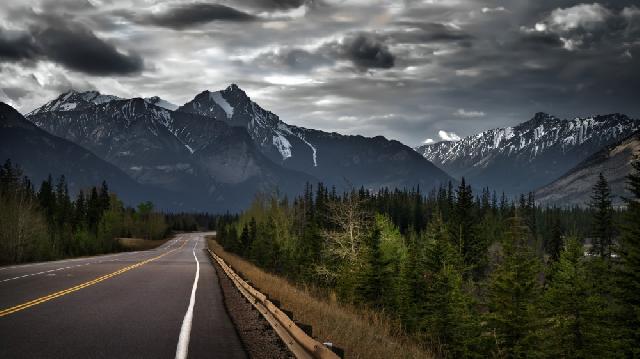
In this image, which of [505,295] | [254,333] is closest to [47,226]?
[505,295]

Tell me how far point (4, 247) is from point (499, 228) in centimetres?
10558

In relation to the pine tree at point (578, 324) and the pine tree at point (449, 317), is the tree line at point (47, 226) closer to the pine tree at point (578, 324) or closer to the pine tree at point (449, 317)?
the pine tree at point (449, 317)

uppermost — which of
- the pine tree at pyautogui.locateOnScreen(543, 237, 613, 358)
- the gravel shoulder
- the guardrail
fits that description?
the guardrail

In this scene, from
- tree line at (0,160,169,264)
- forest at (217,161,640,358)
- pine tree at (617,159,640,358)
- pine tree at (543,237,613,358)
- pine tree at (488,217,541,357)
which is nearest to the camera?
pine tree at (488,217,541,357)

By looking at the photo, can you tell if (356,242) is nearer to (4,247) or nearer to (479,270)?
(4,247)

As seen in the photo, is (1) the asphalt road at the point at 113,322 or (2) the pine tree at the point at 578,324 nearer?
(1) the asphalt road at the point at 113,322

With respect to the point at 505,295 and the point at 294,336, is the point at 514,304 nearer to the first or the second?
the point at 505,295

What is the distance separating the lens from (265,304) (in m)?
12.4

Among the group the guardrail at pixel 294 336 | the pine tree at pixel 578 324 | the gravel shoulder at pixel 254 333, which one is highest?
the guardrail at pixel 294 336

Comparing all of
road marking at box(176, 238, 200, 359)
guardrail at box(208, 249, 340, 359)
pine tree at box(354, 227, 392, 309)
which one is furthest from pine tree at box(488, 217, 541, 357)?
guardrail at box(208, 249, 340, 359)

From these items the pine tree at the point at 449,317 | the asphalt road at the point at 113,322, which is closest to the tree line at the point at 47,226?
the asphalt road at the point at 113,322

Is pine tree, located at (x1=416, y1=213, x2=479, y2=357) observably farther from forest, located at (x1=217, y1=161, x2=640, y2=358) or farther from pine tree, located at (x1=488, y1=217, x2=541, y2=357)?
pine tree, located at (x1=488, y1=217, x2=541, y2=357)

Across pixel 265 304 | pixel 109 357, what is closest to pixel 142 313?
pixel 265 304

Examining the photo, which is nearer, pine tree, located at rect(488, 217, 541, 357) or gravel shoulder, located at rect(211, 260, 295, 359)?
gravel shoulder, located at rect(211, 260, 295, 359)
